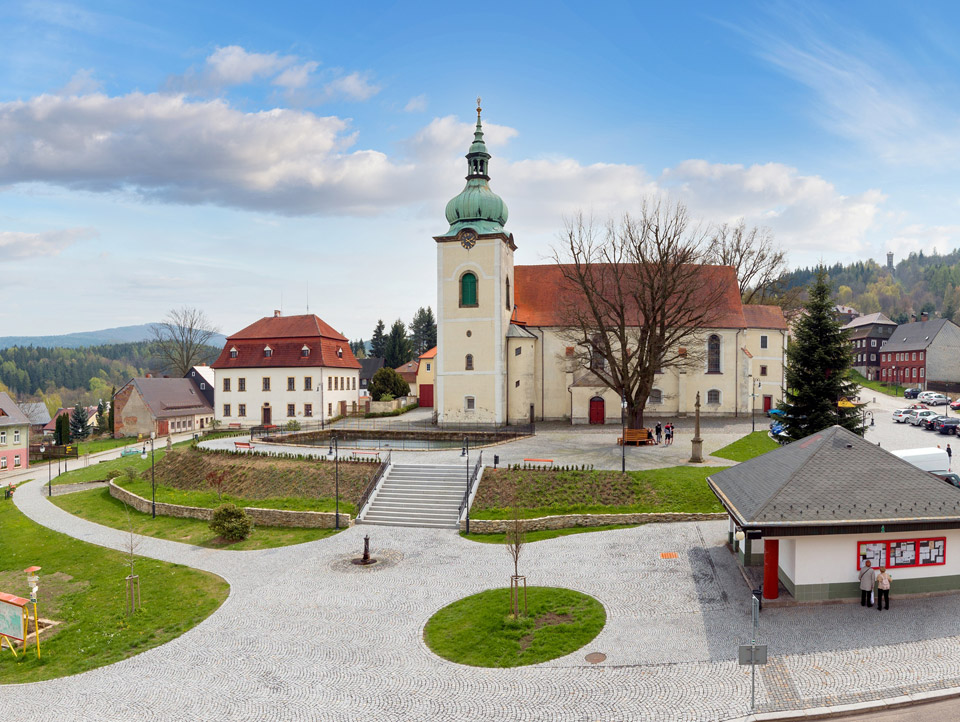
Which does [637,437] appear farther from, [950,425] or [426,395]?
[426,395]

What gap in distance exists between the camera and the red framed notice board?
52.5 ft

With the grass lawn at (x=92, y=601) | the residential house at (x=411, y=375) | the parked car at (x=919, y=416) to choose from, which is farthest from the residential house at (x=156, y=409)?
the parked car at (x=919, y=416)

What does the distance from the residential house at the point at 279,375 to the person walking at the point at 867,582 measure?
1717 inches

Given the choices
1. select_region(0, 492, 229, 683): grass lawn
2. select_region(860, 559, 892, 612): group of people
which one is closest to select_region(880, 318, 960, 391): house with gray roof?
select_region(860, 559, 892, 612): group of people

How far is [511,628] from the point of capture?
50.0 ft

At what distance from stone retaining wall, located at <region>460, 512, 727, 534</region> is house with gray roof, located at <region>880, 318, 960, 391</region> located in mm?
58913

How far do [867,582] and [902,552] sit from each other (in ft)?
5.21

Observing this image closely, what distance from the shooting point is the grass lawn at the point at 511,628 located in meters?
14.1

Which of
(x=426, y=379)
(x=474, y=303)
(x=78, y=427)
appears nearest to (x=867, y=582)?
(x=474, y=303)

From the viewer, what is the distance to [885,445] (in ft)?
114

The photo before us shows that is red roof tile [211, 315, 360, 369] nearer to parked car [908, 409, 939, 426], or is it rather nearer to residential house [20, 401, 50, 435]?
parked car [908, 409, 939, 426]

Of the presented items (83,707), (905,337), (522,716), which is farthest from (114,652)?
(905,337)

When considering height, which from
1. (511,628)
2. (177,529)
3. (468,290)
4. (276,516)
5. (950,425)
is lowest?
(177,529)

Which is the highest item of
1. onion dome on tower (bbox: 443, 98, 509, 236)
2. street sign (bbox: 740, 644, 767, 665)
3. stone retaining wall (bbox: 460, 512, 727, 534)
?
onion dome on tower (bbox: 443, 98, 509, 236)
